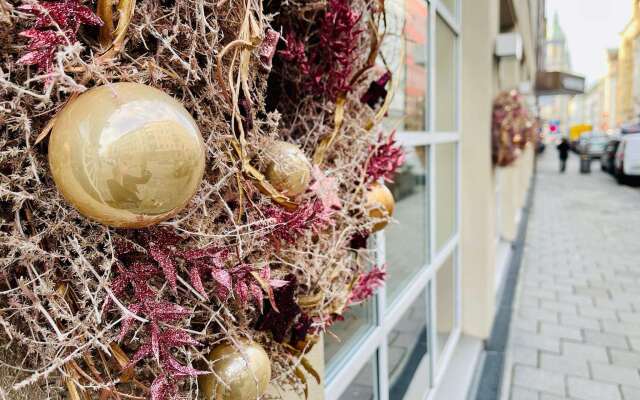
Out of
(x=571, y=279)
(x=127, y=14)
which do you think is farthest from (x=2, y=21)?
(x=571, y=279)

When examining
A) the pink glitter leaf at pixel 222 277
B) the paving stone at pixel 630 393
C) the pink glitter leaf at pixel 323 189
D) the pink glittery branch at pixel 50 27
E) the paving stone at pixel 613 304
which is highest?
the pink glittery branch at pixel 50 27

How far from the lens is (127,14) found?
18.5 inches

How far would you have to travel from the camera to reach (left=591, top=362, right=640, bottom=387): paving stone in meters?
3.21

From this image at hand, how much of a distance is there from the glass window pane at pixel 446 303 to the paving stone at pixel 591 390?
2.81 ft

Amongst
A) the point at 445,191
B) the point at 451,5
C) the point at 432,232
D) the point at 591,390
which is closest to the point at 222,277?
the point at 432,232

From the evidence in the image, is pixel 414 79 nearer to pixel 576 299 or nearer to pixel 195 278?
pixel 195 278

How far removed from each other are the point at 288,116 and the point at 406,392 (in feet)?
5.76

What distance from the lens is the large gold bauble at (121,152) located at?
41 cm

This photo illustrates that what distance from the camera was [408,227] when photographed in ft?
7.72

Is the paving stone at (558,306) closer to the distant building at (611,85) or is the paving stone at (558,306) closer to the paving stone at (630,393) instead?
the paving stone at (630,393)

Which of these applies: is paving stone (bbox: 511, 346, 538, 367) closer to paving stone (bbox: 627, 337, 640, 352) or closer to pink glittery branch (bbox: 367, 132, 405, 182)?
paving stone (bbox: 627, 337, 640, 352)

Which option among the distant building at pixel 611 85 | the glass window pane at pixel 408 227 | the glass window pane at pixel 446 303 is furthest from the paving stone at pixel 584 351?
the distant building at pixel 611 85

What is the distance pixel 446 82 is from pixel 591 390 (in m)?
2.27

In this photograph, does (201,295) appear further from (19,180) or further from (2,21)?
(2,21)
